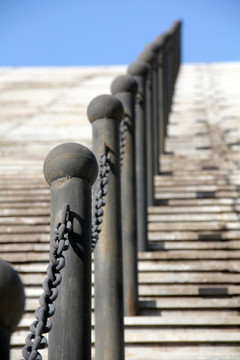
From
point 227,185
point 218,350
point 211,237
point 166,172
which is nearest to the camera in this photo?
point 218,350

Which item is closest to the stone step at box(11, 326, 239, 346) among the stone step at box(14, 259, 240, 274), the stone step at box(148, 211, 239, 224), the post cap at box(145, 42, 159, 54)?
the stone step at box(14, 259, 240, 274)

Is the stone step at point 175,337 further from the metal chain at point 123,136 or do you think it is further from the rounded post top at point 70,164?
the rounded post top at point 70,164

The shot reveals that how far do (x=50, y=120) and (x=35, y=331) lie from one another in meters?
6.45

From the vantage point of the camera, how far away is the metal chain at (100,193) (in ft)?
8.85

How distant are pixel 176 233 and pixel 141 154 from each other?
483mm

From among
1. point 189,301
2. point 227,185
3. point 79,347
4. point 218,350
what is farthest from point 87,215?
point 227,185

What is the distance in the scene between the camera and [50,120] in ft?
26.8

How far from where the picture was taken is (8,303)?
1418 mm

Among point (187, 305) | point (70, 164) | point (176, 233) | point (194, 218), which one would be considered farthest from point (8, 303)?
point (194, 218)

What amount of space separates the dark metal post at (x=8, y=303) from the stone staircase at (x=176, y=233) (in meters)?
1.72

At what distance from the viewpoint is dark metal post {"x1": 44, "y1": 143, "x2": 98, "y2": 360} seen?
213 cm

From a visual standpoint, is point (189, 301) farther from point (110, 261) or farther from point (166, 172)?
point (166, 172)

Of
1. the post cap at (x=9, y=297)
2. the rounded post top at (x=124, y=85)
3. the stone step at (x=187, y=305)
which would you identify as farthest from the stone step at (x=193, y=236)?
the post cap at (x=9, y=297)

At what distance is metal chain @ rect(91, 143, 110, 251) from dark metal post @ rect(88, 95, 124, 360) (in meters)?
0.05
